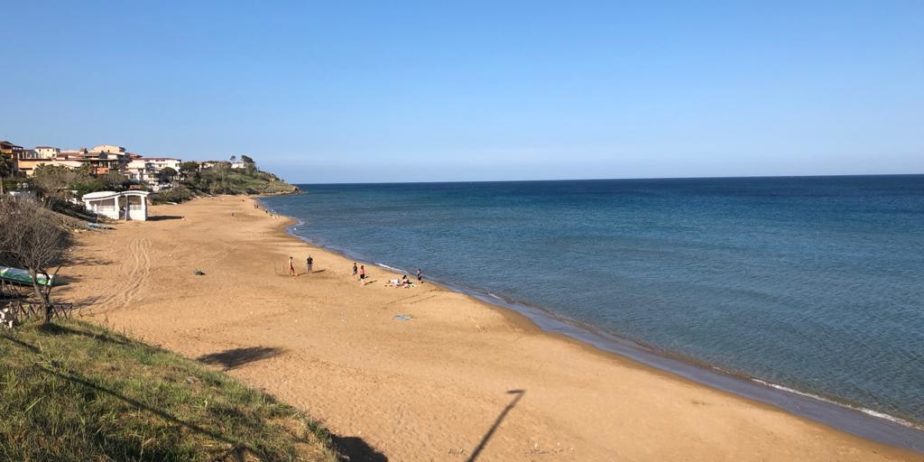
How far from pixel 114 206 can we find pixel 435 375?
47434mm

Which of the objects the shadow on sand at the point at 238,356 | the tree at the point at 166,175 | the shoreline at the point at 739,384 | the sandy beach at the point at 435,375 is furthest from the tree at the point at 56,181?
the tree at the point at 166,175

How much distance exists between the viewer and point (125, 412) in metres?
6.56

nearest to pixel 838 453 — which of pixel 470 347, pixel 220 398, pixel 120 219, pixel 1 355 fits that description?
pixel 470 347

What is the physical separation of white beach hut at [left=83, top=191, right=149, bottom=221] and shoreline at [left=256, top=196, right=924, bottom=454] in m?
41.6

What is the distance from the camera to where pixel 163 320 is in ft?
62.4

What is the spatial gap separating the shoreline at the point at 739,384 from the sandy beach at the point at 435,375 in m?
0.59

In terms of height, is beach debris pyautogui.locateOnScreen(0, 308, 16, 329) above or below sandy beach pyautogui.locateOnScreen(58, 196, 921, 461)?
above

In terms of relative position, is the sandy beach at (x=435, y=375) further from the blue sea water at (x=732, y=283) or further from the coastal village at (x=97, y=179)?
the coastal village at (x=97, y=179)

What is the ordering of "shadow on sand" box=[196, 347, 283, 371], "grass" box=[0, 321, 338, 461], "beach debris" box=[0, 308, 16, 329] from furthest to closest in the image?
"shadow on sand" box=[196, 347, 283, 371] → "beach debris" box=[0, 308, 16, 329] → "grass" box=[0, 321, 338, 461]

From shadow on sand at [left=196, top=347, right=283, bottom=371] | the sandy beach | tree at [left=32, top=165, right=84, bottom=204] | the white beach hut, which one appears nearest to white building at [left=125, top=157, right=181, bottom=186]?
tree at [left=32, top=165, right=84, bottom=204]

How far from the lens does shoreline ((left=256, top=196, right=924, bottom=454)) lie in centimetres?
1330

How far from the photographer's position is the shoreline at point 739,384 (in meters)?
13.3

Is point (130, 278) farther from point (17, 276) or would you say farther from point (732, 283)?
point (732, 283)

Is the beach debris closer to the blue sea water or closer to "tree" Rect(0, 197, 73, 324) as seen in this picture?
"tree" Rect(0, 197, 73, 324)
